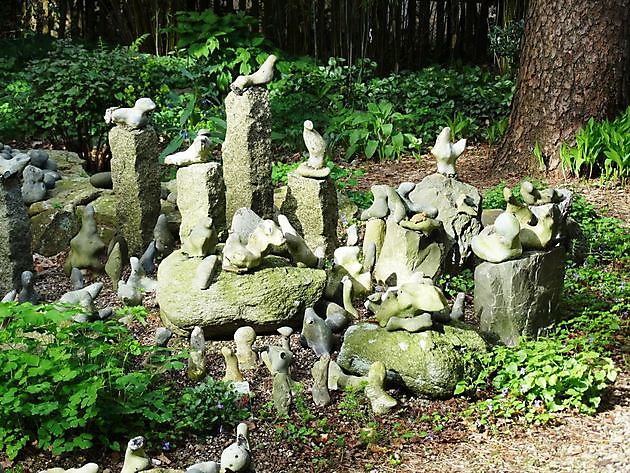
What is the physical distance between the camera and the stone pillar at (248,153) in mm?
6281

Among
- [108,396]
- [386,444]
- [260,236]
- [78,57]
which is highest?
[78,57]

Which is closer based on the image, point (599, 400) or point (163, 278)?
point (599, 400)

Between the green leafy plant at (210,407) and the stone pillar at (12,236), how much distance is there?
205 centimetres

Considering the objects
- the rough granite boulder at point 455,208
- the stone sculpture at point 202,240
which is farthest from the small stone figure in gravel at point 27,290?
the rough granite boulder at point 455,208

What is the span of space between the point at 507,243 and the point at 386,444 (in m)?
1.43

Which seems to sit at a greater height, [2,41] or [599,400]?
[2,41]

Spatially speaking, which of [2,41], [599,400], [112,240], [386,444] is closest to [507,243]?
[599,400]

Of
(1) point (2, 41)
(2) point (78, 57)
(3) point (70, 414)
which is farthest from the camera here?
(1) point (2, 41)

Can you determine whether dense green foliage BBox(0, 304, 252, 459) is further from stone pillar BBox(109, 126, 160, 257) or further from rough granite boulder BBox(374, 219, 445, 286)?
stone pillar BBox(109, 126, 160, 257)

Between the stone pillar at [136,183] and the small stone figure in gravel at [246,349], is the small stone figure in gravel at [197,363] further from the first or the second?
the stone pillar at [136,183]

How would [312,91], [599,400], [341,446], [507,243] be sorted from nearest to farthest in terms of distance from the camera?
[341,446] < [599,400] < [507,243] < [312,91]

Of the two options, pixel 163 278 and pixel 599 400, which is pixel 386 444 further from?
pixel 163 278

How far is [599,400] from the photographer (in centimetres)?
463

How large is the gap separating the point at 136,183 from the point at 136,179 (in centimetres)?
3
